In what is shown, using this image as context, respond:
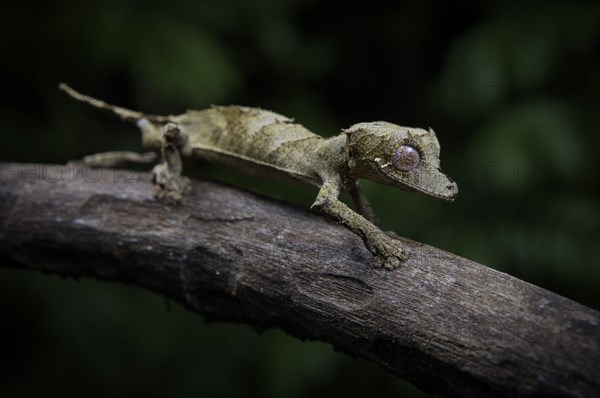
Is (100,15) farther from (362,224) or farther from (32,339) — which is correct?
(362,224)

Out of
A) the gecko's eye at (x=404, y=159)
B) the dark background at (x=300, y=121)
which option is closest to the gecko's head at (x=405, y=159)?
the gecko's eye at (x=404, y=159)

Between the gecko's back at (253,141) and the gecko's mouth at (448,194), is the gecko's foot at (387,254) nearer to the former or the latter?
the gecko's mouth at (448,194)

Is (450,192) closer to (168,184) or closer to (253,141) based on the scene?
(253,141)

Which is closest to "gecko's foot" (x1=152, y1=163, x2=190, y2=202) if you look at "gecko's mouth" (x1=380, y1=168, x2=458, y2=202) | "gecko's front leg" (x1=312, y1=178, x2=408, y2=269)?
"gecko's front leg" (x1=312, y1=178, x2=408, y2=269)

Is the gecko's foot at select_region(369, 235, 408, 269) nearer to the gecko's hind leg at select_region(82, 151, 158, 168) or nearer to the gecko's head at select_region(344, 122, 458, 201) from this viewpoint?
the gecko's head at select_region(344, 122, 458, 201)

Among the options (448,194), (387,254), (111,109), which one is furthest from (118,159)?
(448,194)

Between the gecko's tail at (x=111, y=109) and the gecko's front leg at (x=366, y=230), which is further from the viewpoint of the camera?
the gecko's tail at (x=111, y=109)
